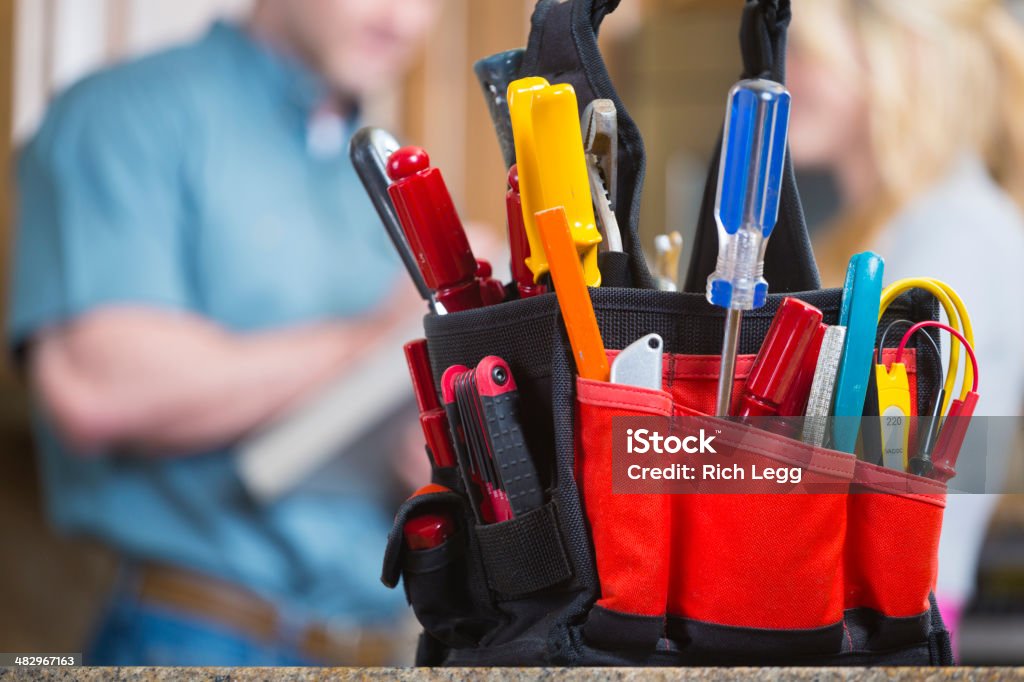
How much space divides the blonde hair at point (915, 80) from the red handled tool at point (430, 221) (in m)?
0.87

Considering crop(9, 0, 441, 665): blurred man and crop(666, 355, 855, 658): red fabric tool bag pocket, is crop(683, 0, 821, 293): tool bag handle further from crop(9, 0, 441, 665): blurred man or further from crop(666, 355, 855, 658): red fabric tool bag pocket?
crop(9, 0, 441, 665): blurred man

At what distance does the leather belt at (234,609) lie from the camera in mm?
971

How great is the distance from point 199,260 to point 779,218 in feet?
2.62

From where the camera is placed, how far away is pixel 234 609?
976mm

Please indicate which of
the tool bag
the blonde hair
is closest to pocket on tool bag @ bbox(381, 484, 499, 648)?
the tool bag

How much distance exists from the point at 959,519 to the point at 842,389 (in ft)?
1.94

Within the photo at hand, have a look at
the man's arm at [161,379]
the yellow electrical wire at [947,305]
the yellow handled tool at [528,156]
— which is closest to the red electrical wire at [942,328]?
the yellow electrical wire at [947,305]

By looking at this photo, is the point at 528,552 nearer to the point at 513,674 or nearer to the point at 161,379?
the point at 513,674

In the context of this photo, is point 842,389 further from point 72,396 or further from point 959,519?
point 72,396

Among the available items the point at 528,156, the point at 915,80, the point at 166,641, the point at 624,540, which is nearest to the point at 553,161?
the point at 528,156

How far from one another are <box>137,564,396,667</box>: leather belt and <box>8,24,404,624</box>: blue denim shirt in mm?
15

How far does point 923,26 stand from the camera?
1111mm

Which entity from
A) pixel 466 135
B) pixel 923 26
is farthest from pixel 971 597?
pixel 466 135

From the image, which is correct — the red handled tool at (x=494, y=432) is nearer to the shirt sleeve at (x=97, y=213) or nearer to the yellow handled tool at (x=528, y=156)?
the yellow handled tool at (x=528, y=156)
